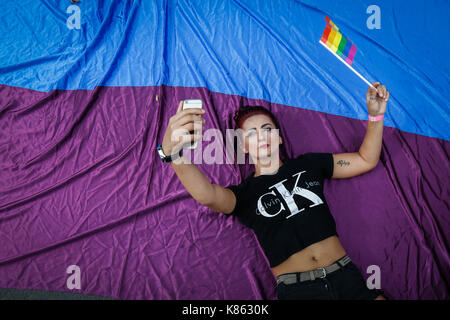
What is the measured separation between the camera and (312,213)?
3.54ft

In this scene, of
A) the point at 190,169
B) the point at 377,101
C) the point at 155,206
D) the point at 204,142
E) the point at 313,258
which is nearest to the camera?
the point at 190,169

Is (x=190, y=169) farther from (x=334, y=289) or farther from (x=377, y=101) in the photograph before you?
(x=377, y=101)

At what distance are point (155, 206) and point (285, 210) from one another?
2.22 feet

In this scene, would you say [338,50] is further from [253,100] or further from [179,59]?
[179,59]

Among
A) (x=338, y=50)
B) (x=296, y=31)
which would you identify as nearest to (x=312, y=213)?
(x=338, y=50)

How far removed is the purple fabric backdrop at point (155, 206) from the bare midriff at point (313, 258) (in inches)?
9.2

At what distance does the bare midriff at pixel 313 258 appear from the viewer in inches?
40.6

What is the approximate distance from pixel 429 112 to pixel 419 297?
3.26 feet

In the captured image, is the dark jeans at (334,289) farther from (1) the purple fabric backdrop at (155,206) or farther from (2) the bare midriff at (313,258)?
(1) the purple fabric backdrop at (155,206)

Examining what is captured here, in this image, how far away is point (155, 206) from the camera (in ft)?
4.43

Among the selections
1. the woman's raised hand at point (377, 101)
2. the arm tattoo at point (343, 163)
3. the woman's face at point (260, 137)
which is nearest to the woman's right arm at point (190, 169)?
the woman's face at point (260, 137)

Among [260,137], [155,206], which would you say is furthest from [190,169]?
[155,206]

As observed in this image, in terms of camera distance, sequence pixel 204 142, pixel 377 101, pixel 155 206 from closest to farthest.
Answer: pixel 377 101 < pixel 155 206 < pixel 204 142

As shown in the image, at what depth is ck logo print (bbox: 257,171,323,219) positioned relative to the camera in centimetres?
108
